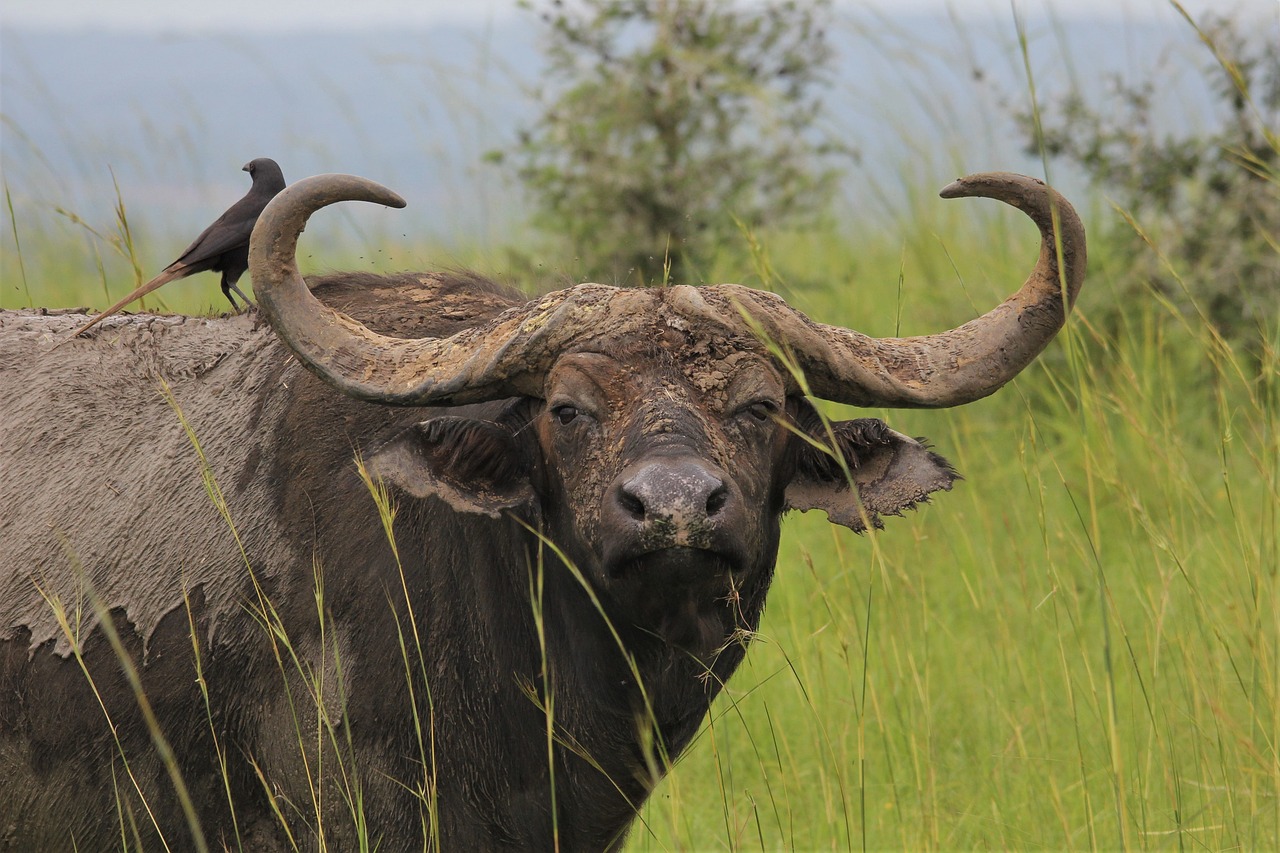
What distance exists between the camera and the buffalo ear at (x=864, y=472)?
11.5 feet

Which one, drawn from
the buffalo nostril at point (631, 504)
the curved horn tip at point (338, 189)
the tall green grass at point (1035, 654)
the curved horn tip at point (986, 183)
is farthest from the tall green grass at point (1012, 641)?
the curved horn tip at point (338, 189)

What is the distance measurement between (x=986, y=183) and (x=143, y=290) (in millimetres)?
2391

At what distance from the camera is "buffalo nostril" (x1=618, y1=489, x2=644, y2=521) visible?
287 cm

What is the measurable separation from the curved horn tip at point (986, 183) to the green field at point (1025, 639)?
0.38 meters

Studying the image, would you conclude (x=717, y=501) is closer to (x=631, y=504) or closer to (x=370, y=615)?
(x=631, y=504)

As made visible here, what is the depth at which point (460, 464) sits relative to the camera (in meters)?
3.44

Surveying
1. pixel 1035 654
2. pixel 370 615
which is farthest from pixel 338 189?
pixel 1035 654

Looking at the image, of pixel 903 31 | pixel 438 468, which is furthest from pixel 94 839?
pixel 903 31

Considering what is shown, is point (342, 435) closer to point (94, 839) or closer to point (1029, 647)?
point (94, 839)

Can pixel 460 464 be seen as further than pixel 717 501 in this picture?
Yes

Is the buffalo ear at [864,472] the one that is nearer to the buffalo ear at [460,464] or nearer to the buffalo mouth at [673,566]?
the buffalo mouth at [673,566]

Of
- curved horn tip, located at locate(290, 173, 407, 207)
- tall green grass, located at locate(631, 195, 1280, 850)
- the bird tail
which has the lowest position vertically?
tall green grass, located at locate(631, 195, 1280, 850)

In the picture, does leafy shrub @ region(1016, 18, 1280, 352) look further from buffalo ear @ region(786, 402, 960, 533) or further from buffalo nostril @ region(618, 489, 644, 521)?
buffalo nostril @ region(618, 489, 644, 521)

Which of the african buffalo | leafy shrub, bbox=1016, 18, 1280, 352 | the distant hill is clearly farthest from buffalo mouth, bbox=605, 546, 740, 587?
leafy shrub, bbox=1016, 18, 1280, 352
